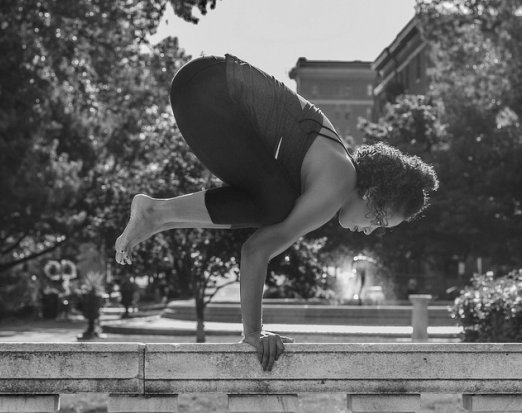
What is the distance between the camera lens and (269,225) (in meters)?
4.22

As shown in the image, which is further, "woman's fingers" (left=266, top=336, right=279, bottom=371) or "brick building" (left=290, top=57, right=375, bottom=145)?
"brick building" (left=290, top=57, right=375, bottom=145)

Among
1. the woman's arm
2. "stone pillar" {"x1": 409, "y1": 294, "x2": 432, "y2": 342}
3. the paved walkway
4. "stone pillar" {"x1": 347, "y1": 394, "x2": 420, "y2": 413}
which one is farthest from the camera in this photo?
the paved walkway

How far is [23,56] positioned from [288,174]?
19989mm

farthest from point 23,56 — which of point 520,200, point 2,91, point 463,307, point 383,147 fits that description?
point 520,200

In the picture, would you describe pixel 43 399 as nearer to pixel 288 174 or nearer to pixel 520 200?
pixel 288 174

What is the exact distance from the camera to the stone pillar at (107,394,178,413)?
12.7 feet

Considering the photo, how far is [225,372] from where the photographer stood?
3.83 m

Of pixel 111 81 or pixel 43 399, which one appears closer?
pixel 43 399

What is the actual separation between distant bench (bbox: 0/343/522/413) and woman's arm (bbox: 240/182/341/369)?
24 centimetres

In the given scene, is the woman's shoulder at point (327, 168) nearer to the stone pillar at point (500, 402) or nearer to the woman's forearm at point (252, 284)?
the woman's forearm at point (252, 284)

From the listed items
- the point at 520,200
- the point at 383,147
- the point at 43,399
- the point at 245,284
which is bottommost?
the point at 43,399

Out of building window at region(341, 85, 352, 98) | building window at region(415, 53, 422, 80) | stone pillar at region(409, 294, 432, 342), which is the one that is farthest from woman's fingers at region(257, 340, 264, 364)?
building window at region(341, 85, 352, 98)

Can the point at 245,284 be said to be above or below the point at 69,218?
below

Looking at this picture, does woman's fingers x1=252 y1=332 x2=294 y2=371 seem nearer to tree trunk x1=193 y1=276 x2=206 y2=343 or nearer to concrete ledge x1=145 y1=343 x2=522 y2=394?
concrete ledge x1=145 y1=343 x2=522 y2=394
